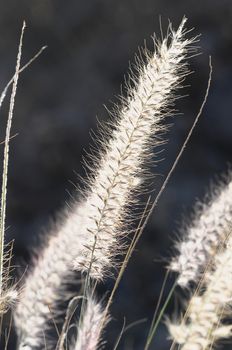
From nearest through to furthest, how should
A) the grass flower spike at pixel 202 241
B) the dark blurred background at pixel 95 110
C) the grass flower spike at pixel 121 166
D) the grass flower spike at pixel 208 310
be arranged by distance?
the grass flower spike at pixel 208 310
the grass flower spike at pixel 121 166
the grass flower spike at pixel 202 241
the dark blurred background at pixel 95 110

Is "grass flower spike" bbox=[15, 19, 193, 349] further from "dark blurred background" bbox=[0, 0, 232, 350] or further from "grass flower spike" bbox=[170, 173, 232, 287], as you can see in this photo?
"dark blurred background" bbox=[0, 0, 232, 350]

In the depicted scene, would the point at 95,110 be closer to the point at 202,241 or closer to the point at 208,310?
the point at 202,241

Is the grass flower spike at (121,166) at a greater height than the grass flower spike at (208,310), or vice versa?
the grass flower spike at (121,166)

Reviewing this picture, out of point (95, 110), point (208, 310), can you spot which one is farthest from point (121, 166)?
point (95, 110)

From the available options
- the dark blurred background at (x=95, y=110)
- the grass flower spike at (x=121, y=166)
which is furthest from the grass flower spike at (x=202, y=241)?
the dark blurred background at (x=95, y=110)

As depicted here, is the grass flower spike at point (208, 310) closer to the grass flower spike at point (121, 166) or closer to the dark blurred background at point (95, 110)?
the grass flower spike at point (121, 166)

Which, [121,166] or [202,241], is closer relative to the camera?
[121,166]

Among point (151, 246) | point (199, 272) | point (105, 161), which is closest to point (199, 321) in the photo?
point (105, 161)

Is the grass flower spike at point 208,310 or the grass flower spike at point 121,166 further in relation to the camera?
the grass flower spike at point 121,166

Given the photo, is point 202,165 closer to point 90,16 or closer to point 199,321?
point 90,16
